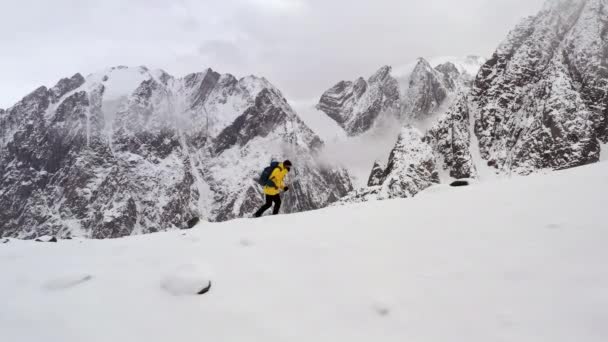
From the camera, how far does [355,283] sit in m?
5.91

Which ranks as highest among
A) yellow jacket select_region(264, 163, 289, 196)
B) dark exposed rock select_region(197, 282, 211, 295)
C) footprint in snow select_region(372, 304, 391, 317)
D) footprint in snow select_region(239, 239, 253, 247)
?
yellow jacket select_region(264, 163, 289, 196)

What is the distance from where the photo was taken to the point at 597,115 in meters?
188

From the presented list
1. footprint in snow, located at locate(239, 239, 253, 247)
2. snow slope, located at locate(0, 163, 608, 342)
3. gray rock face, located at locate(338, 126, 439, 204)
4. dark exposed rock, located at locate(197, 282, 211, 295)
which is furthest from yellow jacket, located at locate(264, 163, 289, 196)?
gray rock face, located at locate(338, 126, 439, 204)

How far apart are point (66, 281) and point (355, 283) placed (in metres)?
4.48

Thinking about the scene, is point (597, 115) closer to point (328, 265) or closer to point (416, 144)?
point (416, 144)

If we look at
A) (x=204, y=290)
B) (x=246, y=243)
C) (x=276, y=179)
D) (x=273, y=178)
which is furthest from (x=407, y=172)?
(x=204, y=290)

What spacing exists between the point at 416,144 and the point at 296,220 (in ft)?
598

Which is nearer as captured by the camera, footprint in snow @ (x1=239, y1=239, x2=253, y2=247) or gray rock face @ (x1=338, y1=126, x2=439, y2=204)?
footprint in snow @ (x1=239, y1=239, x2=253, y2=247)

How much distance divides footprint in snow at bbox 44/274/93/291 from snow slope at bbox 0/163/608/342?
0.08ft

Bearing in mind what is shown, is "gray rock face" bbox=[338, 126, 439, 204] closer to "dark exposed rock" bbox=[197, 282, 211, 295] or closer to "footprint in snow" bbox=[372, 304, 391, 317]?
"dark exposed rock" bbox=[197, 282, 211, 295]

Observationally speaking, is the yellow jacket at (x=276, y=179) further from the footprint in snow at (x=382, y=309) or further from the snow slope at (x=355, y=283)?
the footprint in snow at (x=382, y=309)

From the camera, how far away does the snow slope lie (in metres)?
4.81

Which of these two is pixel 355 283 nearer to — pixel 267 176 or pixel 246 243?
pixel 246 243

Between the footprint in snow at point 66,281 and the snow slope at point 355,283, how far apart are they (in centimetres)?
3
